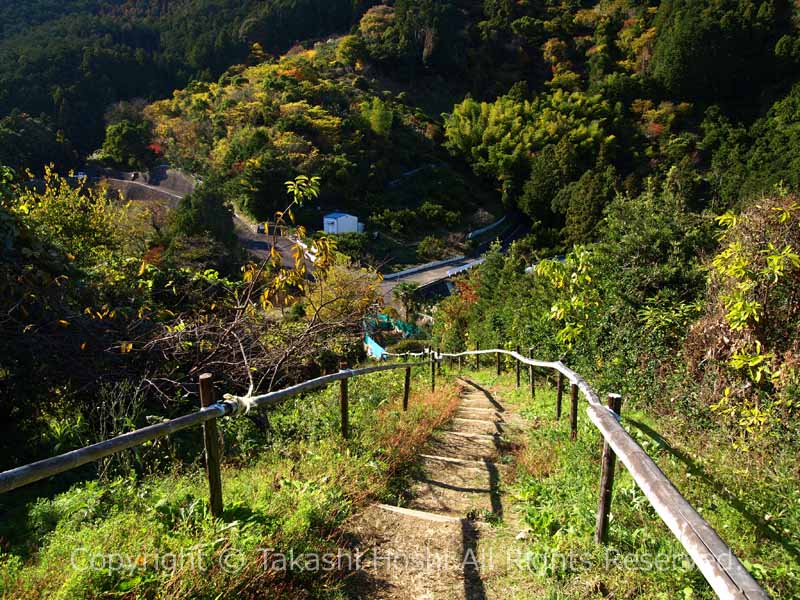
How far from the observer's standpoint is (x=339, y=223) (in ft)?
109

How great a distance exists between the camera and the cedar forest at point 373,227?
3.43m

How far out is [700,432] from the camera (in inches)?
170

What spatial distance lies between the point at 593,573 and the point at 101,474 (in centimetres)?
327

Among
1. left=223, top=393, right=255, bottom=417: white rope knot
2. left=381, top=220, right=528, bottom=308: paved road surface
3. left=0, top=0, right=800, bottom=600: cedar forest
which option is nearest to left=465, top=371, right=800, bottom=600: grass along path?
left=0, top=0, right=800, bottom=600: cedar forest

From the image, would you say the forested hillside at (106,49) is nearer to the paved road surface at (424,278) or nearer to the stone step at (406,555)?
the paved road surface at (424,278)

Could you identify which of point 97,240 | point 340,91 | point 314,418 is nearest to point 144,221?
point 97,240

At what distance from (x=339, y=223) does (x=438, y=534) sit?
3150cm

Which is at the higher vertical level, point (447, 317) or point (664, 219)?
point (664, 219)

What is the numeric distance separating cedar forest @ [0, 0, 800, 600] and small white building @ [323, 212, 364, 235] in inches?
80.4

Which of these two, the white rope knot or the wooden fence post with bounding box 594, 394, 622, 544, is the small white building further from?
Answer: the wooden fence post with bounding box 594, 394, 622, 544

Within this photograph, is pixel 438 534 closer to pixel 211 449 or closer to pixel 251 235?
pixel 211 449

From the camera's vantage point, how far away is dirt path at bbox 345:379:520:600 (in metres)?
2.46

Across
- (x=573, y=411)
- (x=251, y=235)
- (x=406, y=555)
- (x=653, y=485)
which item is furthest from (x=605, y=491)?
(x=251, y=235)

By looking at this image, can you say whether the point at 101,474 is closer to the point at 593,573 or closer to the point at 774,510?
the point at 593,573
